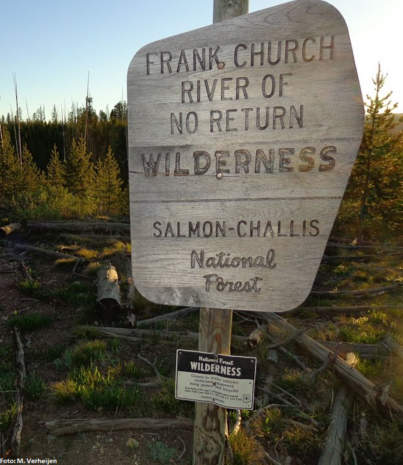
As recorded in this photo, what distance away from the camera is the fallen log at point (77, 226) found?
12.5m

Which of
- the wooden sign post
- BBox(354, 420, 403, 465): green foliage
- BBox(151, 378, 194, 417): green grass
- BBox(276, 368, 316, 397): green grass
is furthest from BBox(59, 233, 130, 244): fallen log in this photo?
the wooden sign post

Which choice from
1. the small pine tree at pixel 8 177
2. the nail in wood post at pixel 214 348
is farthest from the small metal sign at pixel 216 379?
the small pine tree at pixel 8 177

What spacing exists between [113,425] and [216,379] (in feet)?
5.49

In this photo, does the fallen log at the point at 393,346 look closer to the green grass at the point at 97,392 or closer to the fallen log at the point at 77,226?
the green grass at the point at 97,392

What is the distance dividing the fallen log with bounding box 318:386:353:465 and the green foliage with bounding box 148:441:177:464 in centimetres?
115

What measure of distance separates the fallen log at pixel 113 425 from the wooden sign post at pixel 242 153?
1.91 metres

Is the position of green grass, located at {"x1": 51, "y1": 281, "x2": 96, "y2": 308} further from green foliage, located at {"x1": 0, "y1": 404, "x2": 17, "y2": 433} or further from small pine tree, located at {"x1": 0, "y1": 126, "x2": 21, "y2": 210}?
A: small pine tree, located at {"x1": 0, "y1": 126, "x2": 21, "y2": 210}

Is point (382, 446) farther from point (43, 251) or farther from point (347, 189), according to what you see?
point (347, 189)

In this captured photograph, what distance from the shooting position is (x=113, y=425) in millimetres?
3213

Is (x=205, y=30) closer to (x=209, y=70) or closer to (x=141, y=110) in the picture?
(x=209, y=70)

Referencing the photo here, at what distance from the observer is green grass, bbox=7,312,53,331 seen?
545cm

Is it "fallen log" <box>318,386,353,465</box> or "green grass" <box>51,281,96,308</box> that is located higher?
"fallen log" <box>318,386,353,465</box>

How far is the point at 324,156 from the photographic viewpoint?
1612 mm

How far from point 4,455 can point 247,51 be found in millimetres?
3255
